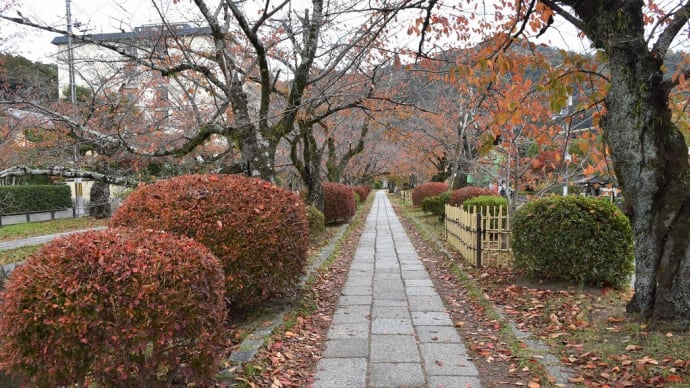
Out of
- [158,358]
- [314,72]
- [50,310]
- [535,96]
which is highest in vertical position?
[314,72]

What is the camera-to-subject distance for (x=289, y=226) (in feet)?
17.1

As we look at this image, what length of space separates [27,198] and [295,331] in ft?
76.1

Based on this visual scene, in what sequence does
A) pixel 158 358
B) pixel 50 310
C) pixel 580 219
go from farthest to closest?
pixel 580 219 → pixel 158 358 → pixel 50 310

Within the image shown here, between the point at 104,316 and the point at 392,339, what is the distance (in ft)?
8.82

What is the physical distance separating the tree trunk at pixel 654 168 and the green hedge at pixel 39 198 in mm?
23263

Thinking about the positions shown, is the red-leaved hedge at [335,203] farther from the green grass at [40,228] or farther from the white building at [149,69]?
the green grass at [40,228]

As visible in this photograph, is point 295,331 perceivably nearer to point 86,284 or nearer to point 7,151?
point 86,284

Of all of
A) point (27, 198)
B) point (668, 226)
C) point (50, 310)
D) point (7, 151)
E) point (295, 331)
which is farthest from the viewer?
point (27, 198)

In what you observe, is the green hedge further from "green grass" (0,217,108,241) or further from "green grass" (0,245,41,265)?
"green grass" (0,245,41,265)

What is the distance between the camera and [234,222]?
4.82m

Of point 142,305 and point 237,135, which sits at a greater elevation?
point 237,135

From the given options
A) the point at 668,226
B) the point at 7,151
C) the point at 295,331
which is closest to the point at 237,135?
the point at 295,331

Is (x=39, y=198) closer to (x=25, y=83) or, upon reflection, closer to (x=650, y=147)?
(x=25, y=83)

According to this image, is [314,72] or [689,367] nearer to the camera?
[689,367]
